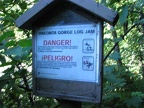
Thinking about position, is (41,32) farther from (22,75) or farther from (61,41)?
(22,75)

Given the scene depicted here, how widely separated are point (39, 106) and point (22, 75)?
83 centimetres

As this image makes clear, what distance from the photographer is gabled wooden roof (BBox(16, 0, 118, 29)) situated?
151 cm

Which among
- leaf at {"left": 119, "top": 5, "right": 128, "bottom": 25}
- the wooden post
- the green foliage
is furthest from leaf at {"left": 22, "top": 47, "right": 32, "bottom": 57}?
leaf at {"left": 119, "top": 5, "right": 128, "bottom": 25}

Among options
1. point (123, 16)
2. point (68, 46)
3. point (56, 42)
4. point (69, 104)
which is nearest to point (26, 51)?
point (56, 42)

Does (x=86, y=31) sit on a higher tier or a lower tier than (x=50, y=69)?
higher

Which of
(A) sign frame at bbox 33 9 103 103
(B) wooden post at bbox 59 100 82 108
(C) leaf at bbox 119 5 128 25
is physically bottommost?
(B) wooden post at bbox 59 100 82 108

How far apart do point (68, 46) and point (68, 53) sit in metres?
0.05

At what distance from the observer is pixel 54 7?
6.00 feet

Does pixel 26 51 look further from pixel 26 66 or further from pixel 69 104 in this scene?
pixel 69 104

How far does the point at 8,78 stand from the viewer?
183 centimetres

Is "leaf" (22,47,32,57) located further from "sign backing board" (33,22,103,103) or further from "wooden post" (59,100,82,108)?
"wooden post" (59,100,82,108)

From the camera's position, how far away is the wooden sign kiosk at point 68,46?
63.6 inches

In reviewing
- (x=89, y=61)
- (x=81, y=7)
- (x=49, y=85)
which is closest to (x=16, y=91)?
(x=49, y=85)

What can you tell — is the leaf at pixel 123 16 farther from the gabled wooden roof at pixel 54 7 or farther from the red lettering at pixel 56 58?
the red lettering at pixel 56 58
